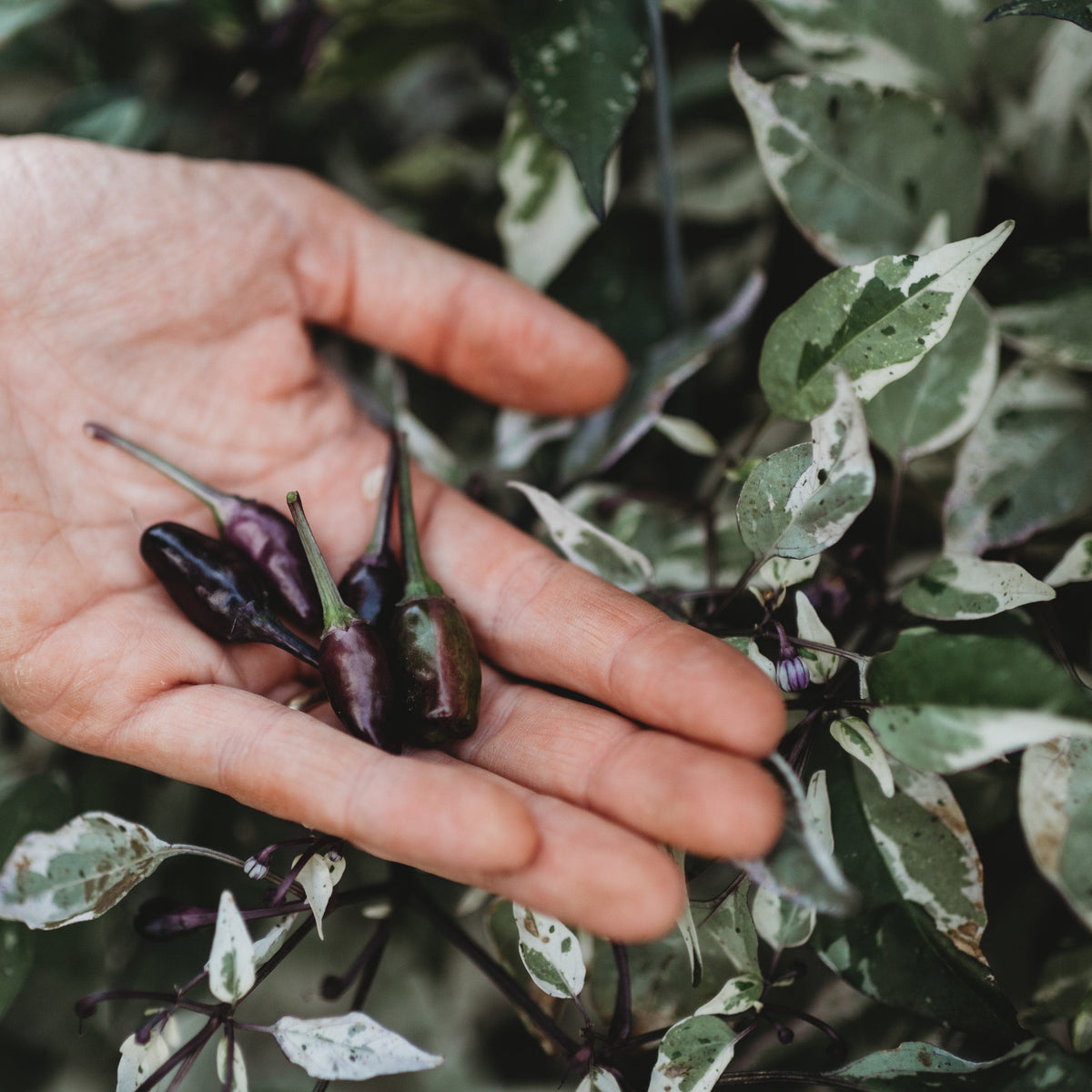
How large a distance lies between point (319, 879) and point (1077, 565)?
0.70 metres

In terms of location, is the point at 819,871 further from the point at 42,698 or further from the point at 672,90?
the point at 672,90

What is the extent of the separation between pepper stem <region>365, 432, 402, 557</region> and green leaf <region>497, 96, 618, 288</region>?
1.08 feet

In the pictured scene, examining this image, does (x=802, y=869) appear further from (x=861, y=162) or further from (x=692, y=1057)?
(x=861, y=162)

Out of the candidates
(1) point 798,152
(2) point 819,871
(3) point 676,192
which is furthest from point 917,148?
(2) point 819,871

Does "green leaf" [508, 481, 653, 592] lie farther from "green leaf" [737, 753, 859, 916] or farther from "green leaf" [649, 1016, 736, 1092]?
"green leaf" [649, 1016, 736, 1092]

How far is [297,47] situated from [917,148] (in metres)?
0.87

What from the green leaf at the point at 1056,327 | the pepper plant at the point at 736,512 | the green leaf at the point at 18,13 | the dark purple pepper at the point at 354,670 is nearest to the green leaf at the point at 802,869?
the pepper plant at the point at 736,512

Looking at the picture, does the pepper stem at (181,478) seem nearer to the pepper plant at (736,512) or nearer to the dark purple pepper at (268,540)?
the dark purple pepper at (268,540)

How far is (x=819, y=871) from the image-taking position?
1.90ft

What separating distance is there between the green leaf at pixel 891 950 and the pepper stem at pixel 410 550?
41cm

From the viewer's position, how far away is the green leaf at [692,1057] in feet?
2.26

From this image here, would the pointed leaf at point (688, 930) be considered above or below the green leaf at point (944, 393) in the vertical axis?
below

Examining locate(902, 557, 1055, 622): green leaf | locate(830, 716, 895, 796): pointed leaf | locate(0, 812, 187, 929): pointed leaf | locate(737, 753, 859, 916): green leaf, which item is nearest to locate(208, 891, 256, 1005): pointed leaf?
locate(0, 812, 187, 929): pointed leaf

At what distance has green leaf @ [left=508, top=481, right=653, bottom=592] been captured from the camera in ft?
2.76
